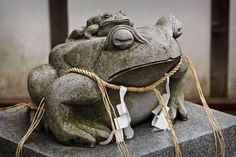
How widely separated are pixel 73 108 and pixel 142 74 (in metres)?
0.27

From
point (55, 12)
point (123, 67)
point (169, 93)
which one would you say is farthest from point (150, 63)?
point (55, 12)

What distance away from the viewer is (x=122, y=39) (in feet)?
9.01

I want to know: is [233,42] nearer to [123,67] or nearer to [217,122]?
[217,122]

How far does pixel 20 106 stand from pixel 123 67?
0.74 metres

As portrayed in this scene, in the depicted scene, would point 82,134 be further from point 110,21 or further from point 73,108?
point 110,21

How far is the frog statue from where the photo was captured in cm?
277

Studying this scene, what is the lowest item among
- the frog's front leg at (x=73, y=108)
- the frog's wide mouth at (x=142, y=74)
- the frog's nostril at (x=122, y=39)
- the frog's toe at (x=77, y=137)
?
the frog's toe at (x=77, y=137)

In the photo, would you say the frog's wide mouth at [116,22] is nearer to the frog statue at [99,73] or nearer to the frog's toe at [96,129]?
the frog statue at [99,73]

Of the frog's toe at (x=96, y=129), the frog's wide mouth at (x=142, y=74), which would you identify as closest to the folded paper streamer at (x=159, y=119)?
the frog's wide mouth at (x=142, y=74)

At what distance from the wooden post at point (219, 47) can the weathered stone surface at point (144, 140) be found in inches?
57.0

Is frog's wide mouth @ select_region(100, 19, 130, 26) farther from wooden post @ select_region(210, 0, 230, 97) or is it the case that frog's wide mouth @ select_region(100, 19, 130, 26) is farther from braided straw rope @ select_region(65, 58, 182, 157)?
wooden post @ select_region(210, 0, 230, 97)

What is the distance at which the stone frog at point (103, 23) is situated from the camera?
114 inches

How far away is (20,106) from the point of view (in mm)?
3338

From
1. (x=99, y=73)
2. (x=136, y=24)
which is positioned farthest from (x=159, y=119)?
(x=136, y=24)
